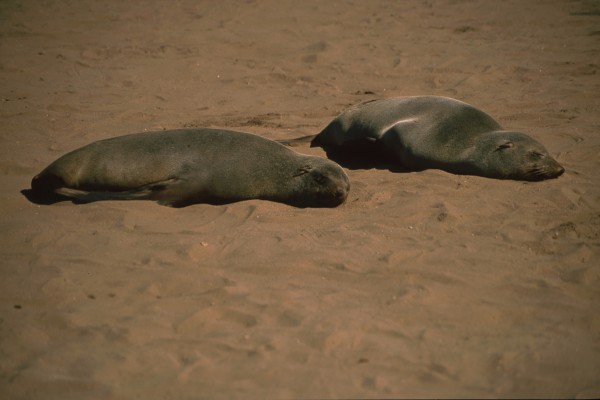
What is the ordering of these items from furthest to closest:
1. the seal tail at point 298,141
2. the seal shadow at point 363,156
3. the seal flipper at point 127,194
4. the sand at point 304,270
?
the seal tail at point 298,141
the seal shadow at point 363,156
the seal flipper at point 127,194
the sand at point 304,270

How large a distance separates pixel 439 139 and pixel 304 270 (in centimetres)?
245

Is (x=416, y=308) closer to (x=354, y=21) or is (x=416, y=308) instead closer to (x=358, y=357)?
(x=358, y=357)

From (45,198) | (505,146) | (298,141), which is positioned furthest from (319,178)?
(45,198)

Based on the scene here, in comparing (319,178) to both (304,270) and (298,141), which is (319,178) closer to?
(304,270)

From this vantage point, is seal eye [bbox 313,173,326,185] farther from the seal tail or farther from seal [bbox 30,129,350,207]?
the seal tail

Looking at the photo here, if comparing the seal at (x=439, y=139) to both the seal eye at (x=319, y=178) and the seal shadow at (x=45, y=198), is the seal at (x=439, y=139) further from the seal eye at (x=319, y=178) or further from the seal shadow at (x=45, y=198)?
the seal shadow at (x=45, y=198)


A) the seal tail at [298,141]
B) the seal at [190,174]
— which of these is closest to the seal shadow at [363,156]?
Result: the seal tail at [298,141]

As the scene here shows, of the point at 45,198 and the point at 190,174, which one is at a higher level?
the point at 190,174

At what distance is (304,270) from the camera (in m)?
3.88

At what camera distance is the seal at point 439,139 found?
5.41m

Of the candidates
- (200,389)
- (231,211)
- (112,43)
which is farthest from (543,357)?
(112,43)

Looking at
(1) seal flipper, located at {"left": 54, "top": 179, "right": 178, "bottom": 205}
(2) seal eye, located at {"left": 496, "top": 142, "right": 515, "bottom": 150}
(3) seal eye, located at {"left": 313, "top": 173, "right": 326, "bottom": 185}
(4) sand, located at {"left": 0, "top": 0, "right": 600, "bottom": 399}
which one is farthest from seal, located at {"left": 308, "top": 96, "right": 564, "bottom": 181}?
(1) seal flipper, located at {"left": 54, "top": 179, "right": 178, "bottom": 205}

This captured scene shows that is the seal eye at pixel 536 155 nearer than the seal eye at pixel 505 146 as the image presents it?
Yes

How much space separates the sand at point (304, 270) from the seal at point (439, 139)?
19cm
